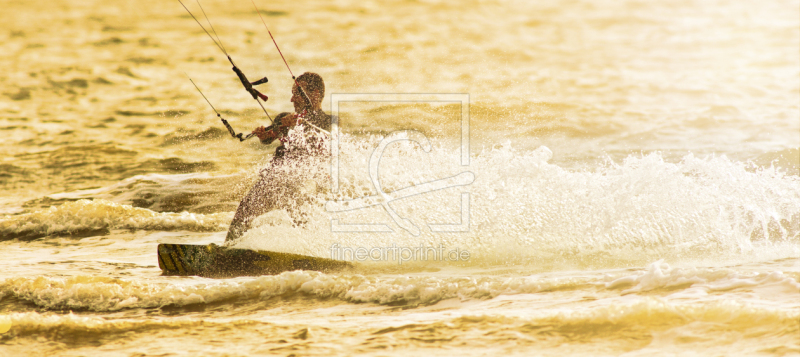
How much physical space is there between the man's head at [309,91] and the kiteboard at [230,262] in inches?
63.7

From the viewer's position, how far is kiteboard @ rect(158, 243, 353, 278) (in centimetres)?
470

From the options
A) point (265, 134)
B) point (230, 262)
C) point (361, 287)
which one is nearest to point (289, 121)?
point (265, 134)

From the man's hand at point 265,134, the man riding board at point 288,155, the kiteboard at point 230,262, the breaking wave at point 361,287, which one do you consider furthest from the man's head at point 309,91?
the breaking wave at point 361,287

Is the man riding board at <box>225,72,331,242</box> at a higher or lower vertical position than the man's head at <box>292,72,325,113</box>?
lower

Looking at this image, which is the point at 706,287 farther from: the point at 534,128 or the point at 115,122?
the point at 115,122

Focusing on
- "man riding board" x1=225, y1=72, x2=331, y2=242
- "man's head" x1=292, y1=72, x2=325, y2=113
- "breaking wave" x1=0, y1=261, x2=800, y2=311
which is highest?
"man's head" x1=292, y1=72, x2=325, y2=113

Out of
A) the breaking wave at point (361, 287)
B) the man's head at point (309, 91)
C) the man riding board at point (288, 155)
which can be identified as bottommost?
the breaking wave at point (361, 287)

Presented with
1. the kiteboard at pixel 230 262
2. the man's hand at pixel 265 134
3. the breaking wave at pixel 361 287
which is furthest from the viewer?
the man's hand at pixel 265 134

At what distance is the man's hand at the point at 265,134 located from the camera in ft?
16.9

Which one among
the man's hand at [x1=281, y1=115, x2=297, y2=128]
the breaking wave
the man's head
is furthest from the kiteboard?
the man's head

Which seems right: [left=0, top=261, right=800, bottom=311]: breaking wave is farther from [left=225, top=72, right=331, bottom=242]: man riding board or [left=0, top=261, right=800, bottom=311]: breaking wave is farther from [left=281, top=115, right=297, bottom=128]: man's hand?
[left=281, top=115, right=297, bottom=128]: man's hand

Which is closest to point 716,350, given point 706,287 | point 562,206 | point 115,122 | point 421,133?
point 706,287

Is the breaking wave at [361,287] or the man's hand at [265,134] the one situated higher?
the man's hand at [265,134]

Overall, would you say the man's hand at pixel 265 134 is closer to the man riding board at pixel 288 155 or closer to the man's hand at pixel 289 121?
the man riding board at pixel 288 155
